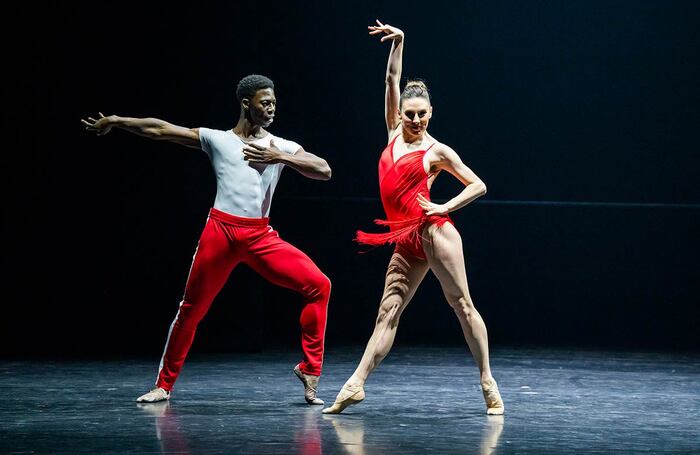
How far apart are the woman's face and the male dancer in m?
0.39

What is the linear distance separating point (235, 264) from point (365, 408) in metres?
0.80

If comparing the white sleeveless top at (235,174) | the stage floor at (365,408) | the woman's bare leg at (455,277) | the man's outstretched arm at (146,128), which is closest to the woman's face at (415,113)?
the woman's bare leg at (455,277)

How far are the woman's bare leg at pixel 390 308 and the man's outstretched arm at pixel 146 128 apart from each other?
978mm

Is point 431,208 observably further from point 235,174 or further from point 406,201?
point 235,174

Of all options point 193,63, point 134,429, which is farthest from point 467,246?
point 134,429

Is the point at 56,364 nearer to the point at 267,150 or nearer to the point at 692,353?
the point at 267,150

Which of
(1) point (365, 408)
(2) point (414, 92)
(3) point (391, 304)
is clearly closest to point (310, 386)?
(1) point (365, 408)

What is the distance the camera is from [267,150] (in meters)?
4.46

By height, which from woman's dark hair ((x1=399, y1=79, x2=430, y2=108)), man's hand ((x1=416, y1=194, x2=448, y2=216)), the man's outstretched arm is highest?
woman's dark hair ((x1=399, y1=79, x2=430, y2=108))

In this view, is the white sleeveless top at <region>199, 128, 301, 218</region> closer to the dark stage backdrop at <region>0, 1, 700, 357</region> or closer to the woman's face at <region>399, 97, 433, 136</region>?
the woman's face at <region>399, 97, 433, 136</region>

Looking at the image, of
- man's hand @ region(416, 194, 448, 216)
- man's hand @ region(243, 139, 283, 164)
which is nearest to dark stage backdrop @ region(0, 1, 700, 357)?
man's hand @ region(243, 139, 283, 164)

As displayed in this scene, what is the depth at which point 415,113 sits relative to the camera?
14.5ft

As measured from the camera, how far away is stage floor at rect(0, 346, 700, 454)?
12.4 ft

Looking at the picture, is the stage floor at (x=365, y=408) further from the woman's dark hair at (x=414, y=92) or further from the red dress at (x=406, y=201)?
the woman's dark hair at (x=414, y=92)
